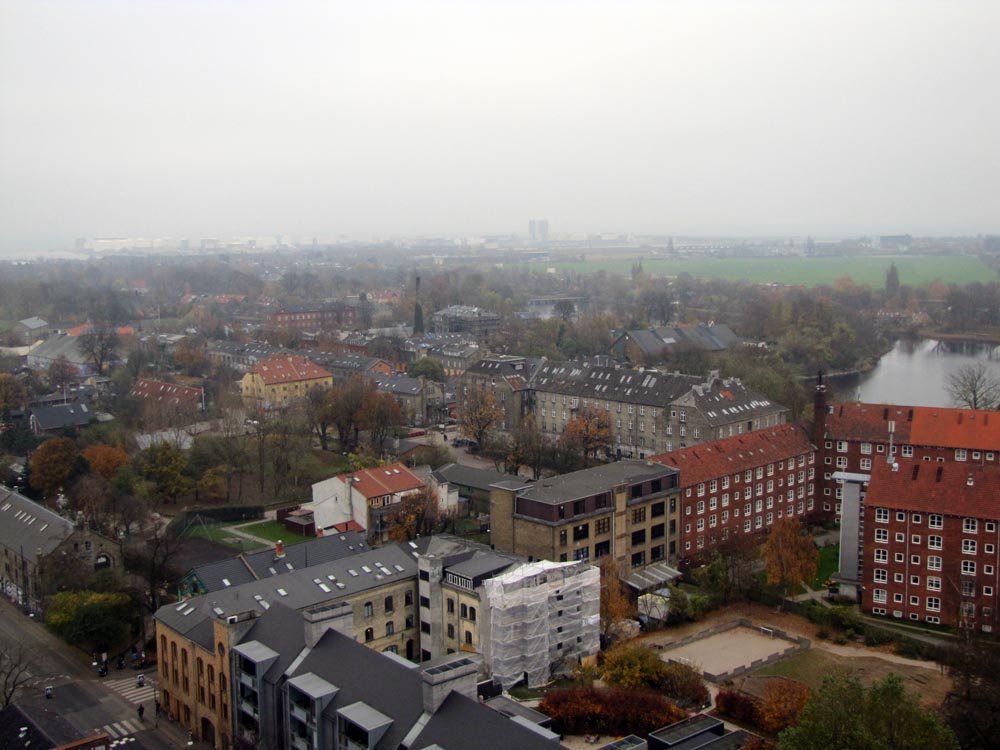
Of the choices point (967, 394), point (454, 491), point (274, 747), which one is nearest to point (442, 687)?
point (274, 747)

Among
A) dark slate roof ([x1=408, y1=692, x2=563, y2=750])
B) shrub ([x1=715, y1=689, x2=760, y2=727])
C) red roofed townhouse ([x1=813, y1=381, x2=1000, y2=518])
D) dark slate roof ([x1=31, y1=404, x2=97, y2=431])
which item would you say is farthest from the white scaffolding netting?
dark slate roof ([x1=31, y1=404, x2=97, y2=431])

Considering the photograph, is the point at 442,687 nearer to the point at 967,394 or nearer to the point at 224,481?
the point at 224,481

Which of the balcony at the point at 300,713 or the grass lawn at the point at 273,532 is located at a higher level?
the balcony at the point at 300,713

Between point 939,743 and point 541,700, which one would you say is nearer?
point 939,743

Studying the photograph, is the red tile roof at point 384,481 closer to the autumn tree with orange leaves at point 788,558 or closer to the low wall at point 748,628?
the low wall at point 748,628

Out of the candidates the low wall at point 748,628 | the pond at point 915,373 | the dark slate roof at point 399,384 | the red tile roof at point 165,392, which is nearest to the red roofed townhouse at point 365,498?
the low wall at point 748,628
